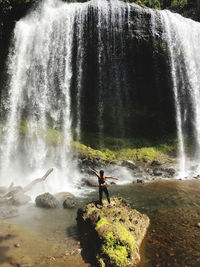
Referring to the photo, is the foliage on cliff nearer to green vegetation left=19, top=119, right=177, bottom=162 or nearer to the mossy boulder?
green vegetation left=19, top=119, right=177, bottom=162

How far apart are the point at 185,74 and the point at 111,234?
19.3 m

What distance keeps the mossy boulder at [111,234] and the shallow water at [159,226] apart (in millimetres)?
309

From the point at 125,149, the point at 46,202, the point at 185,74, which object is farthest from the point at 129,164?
the point at 185,74

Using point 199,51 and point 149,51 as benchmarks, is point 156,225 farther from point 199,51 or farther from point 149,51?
point 199,51

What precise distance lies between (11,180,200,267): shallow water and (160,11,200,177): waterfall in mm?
10718

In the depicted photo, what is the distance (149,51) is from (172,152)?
396 inches

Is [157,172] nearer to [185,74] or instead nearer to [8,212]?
[185,74]

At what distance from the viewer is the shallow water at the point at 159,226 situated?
477cm

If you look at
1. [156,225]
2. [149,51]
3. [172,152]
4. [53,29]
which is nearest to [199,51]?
[149,51]

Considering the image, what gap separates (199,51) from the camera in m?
20.1

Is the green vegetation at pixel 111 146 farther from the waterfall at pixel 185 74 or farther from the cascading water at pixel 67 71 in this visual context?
the waterfall at pixel 185 74

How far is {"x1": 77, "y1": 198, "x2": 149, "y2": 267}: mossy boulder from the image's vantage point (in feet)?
14.6

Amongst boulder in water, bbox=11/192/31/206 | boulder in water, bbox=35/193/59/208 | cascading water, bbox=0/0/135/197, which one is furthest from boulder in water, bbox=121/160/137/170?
boulder in water, bbox=11/192/31/206

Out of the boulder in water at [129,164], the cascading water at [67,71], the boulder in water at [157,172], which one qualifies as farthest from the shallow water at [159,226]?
the cascading water at [67,71]
